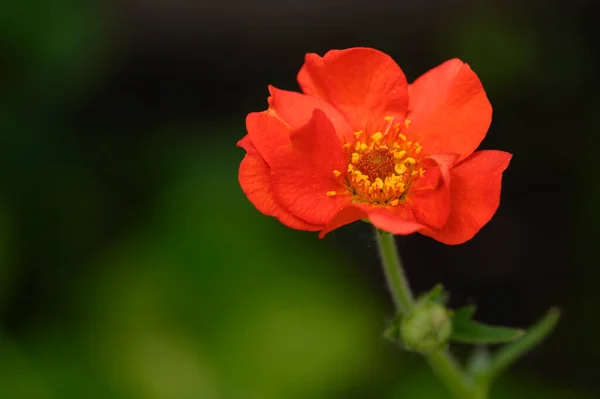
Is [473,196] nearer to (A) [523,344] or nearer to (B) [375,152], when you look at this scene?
(B) [375,152]

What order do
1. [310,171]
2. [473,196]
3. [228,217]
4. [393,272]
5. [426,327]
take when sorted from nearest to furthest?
[473,196] < [310,171] < [426,327] < [393,272] < [228,217]

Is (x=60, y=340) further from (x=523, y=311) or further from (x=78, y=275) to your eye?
(x=523, y=311)

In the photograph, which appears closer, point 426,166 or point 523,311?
point 426,166

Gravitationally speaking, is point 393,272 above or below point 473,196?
below

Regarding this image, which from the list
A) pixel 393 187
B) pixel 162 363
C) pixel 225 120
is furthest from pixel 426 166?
pixel 225 120

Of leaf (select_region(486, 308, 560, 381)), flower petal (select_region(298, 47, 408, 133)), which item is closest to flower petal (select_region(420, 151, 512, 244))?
flower petal (select_region(298, 47, 408, 133))

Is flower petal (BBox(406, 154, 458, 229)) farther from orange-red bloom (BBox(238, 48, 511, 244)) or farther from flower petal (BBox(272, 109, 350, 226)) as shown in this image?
flower petal (BBox(272, 109, 350, 226))

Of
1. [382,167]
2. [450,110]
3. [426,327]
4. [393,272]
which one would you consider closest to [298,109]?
[382,167]
